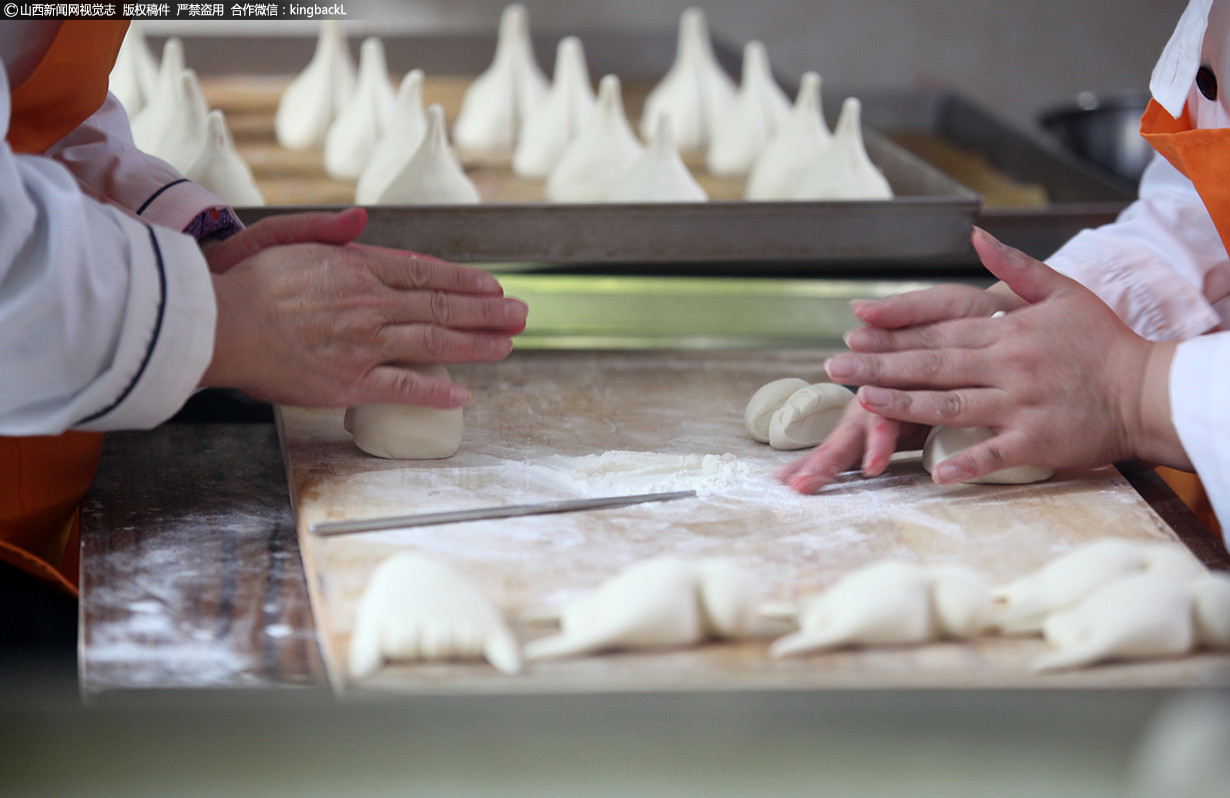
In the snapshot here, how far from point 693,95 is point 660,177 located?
2.60ft

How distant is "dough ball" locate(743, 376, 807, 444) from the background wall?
8.08 ft

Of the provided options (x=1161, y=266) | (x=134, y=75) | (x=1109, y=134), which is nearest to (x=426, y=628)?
(x=1161, y=266)

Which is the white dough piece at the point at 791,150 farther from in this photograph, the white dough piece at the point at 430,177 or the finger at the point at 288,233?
the finger at the point at 288,233

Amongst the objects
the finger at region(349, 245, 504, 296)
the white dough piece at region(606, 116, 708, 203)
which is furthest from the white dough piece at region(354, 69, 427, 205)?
the finger at region(349, 245, 504, 296)

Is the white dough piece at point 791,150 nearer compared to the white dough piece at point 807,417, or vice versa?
the white dough piece at point 807,417

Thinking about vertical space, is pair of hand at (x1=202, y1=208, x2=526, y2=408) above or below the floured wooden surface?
above

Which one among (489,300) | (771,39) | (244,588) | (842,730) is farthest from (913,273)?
(771,39)

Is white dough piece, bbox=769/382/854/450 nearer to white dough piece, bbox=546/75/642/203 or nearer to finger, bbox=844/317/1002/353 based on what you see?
finger, bbox=844/317/1002/353

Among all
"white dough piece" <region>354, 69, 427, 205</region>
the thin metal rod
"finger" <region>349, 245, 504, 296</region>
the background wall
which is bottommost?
the thin metal rod

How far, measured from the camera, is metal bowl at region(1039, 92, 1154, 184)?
261 centimetres

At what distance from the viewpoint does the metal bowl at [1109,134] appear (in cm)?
261

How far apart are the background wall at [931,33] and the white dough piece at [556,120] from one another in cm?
118

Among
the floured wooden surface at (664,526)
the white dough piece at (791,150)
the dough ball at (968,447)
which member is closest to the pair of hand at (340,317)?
the floured wooden surface at (664,526)

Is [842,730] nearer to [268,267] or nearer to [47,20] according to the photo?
[268,267]
